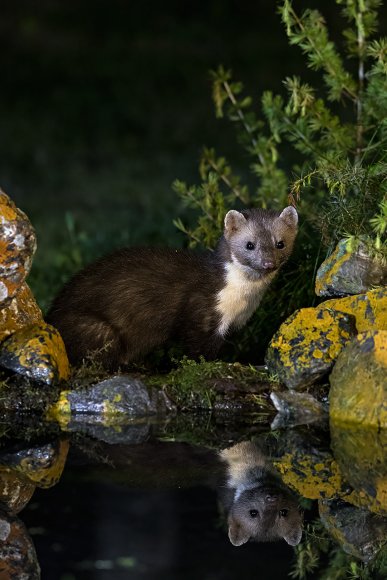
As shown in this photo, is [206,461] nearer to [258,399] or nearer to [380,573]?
[258,399]

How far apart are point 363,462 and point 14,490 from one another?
5.54ft

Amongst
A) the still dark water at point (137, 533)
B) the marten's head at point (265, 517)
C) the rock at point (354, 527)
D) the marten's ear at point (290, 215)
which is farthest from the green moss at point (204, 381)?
the rock at point (354, 527)

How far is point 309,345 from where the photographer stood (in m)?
7.28

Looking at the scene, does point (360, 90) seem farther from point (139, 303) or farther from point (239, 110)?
point (139, 303)

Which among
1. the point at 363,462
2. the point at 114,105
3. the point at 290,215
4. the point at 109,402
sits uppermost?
the point at 290,215

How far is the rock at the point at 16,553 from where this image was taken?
200 inches

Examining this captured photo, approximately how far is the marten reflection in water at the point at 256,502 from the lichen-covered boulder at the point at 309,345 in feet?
2.56

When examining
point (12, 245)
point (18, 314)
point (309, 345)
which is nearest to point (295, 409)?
point (309, 345)

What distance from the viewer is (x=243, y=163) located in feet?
52.2

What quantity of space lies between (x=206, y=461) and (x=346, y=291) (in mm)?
1724

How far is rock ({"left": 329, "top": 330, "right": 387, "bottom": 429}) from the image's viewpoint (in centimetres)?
675

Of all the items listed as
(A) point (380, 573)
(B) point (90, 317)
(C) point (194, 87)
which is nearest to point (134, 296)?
(B) point (90, 317)

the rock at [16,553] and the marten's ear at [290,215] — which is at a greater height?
the rock at [16,553]

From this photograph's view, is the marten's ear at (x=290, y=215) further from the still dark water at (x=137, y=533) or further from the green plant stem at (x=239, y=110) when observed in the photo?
the still dark water at (x=137, y=533)
